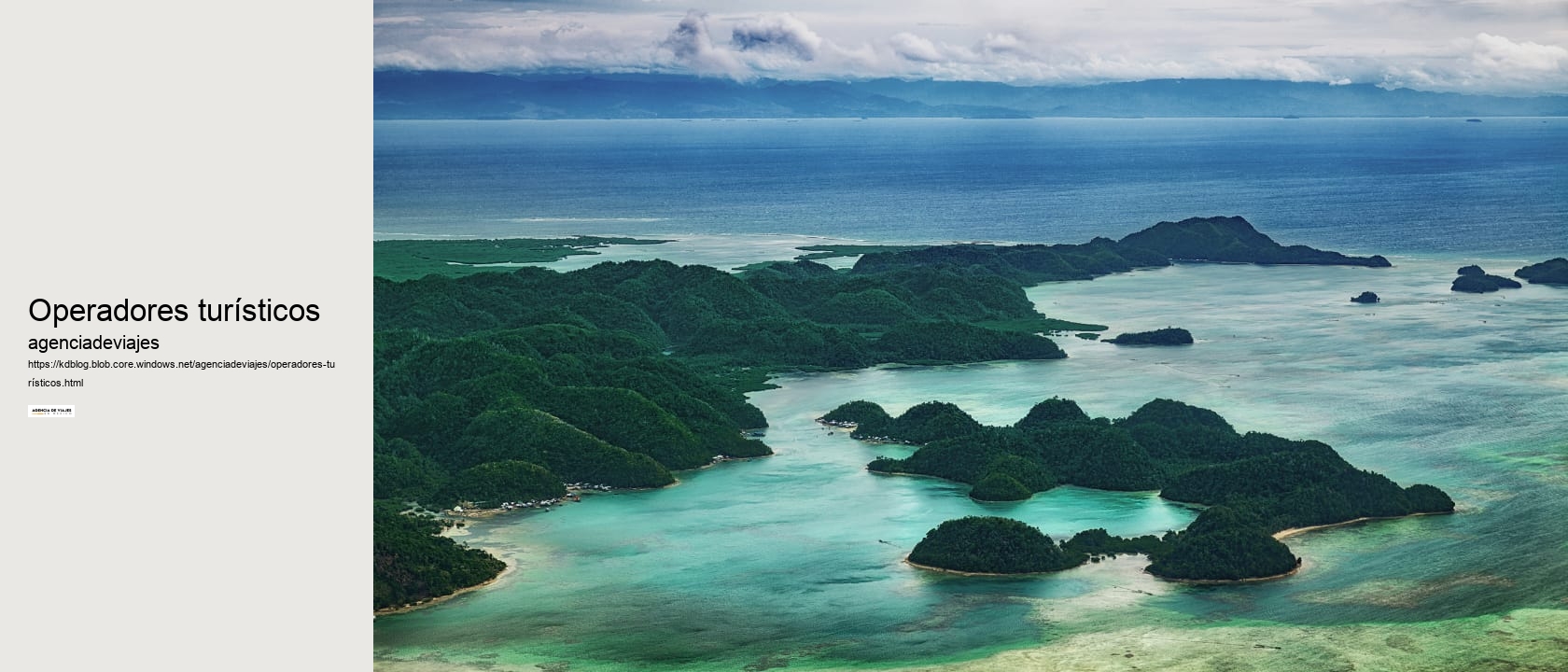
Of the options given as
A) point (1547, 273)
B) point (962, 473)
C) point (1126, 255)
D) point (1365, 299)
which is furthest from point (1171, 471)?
point (1126, 255)

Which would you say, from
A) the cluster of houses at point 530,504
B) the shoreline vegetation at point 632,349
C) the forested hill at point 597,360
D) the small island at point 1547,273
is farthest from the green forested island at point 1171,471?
the small island at point 1547,273

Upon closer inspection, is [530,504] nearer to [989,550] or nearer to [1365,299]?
[989,550]

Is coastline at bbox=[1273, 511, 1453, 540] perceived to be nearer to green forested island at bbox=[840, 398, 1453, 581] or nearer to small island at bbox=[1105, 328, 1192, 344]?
green forested island at bbox=[840, 398, 1453, 581]

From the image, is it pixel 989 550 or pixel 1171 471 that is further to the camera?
pixel 1171 471

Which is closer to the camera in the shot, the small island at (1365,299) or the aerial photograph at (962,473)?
the aerial photograph at (962,473)

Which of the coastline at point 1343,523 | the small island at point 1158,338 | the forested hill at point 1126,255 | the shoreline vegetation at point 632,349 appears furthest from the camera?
the forested hill at point 1126,255

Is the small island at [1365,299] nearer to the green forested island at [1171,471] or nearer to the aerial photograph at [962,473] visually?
the aerial photograph at [962,473]

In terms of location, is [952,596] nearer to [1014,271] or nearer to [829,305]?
[829,305]
